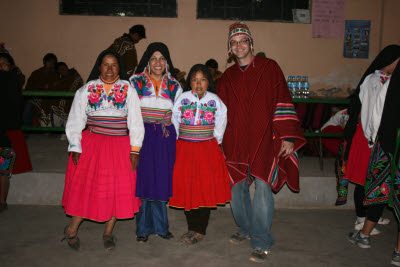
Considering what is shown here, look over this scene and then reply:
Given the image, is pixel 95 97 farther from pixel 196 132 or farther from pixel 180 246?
pixel 180 246

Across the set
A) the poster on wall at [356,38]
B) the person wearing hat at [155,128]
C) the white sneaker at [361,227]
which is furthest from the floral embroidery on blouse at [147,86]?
the poster on wall at [356,38]

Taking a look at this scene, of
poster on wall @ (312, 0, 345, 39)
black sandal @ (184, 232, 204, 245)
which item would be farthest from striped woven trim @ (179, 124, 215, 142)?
poster on wall @ (312, 0, 345, 39)

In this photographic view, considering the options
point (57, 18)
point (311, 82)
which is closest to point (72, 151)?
point (57, 18)

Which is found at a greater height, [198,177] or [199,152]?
[199,152]

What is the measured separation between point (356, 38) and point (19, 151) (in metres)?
7.13

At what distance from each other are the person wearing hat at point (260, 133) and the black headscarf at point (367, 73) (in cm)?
82

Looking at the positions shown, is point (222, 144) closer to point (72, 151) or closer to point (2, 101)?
point (72, 151)

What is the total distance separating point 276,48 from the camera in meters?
8.24

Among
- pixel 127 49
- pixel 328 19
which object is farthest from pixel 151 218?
pixel 328 19

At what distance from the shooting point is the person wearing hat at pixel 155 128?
3572mm

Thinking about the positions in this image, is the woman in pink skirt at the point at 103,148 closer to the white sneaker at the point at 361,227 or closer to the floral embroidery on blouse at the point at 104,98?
the floral embroidery on blouse at the point at 104,98

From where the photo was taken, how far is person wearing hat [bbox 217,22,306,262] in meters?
3.47

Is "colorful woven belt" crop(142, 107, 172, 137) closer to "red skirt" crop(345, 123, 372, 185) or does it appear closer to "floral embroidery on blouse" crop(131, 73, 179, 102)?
"floral embroidery on blouse" crop(131, 73, 179, 102)

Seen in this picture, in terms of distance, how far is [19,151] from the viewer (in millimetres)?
4555
